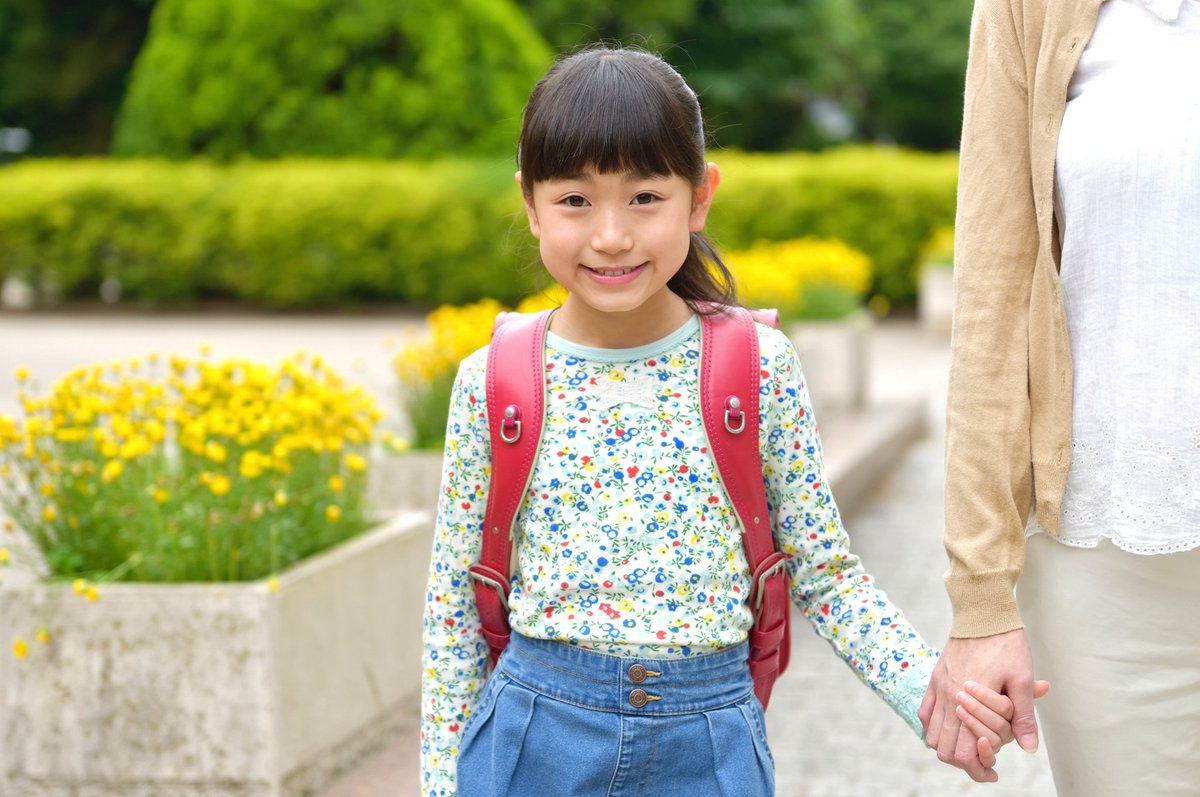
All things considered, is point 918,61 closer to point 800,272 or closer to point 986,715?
point 800,272

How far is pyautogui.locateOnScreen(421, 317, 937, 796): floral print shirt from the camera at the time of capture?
6.46 ft

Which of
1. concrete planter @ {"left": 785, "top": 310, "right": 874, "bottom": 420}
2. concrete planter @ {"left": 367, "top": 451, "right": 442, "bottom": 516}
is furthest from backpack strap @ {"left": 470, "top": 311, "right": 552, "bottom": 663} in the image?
concrete planter @ {"left": 785, "top": 310, "right": 874, "bottom": 420}

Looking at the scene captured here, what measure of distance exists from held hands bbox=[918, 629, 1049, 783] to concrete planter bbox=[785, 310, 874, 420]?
21.5 ft

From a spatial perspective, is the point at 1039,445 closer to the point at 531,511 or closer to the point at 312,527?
the point at 531,511

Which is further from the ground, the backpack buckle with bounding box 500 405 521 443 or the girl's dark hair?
the girl's dark hair

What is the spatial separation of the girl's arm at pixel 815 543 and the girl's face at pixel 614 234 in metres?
0.21

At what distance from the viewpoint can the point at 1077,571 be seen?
1.91 meters

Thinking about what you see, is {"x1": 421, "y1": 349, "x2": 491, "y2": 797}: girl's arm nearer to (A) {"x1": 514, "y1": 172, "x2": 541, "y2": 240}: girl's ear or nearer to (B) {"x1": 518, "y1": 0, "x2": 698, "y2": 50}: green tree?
(A) {"x1": 514, "y1": 172, "x2": 541, "y2": 240}: girl's ear

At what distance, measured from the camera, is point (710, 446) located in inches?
78.6

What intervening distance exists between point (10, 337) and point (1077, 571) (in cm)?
1491

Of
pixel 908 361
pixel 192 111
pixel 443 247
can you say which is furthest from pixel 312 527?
pixel 192 111

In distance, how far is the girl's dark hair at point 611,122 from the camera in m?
1.95

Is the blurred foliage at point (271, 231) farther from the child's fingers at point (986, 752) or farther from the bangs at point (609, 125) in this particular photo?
the child's fingers at point (986, 752)

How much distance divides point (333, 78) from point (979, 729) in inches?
759
